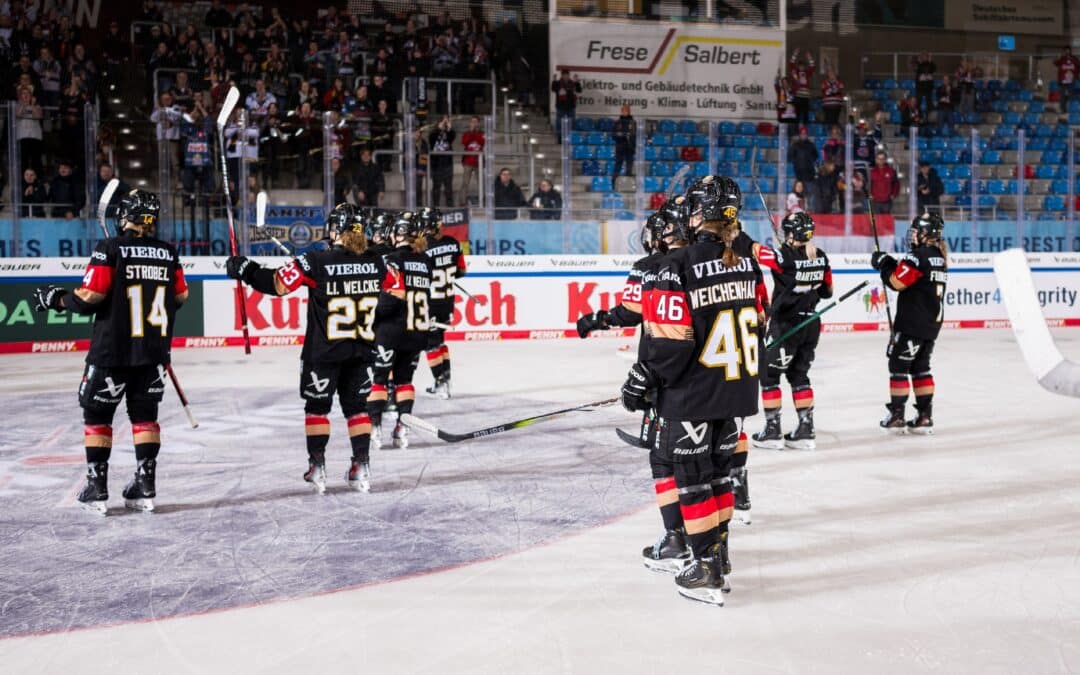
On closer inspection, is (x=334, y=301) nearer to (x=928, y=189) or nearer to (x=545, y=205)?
(x=545, y=205)

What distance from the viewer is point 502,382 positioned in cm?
1125

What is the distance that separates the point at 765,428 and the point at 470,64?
13.2 m

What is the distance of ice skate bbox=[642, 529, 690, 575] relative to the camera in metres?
4.79

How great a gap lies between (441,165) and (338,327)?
897 cm

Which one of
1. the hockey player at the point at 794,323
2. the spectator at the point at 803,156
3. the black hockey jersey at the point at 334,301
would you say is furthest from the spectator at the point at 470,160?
the black hockey jersey at the point at 334,301

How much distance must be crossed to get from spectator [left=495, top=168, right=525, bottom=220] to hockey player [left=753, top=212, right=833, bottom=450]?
7.83 meters

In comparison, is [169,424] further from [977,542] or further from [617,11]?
[617,11]

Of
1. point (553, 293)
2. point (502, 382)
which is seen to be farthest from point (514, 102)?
point (502, 382)

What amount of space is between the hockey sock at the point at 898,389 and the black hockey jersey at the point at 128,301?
5.29 meters

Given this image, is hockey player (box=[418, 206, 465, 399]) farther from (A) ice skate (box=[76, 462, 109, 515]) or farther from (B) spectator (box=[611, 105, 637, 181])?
(B) spectator (box=[611, 105, 637, 181])

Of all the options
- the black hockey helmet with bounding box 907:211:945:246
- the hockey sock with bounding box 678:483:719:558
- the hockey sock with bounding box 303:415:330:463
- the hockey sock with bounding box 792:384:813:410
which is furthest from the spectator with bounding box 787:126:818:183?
the hockey sock with bounding box 678:483:719:558

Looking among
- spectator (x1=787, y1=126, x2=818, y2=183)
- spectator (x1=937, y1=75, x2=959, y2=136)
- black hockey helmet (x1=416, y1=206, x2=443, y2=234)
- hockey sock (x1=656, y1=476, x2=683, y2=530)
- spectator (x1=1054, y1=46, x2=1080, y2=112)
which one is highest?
spectator (x1=1054, y1=46, x2=1080, y2=112)

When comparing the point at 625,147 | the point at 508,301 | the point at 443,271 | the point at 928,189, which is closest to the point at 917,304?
the point at 443,271

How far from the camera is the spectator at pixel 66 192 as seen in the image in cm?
1359
